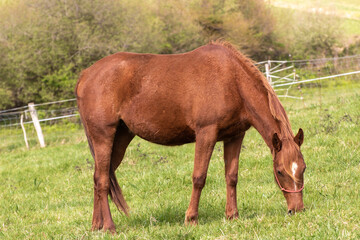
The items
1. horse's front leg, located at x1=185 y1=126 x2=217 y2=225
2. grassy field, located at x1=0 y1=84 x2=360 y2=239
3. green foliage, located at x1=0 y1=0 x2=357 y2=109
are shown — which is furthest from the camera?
green foliage, located at x1=0 y1=0 x2=357 y2=109

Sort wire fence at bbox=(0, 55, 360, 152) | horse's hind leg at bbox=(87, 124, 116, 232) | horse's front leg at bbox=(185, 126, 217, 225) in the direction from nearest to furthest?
horse's front leg at bbox=(185, 126, 217, 225), horse's hind leg at bbox=(87, 124, 116, 232), wire fence at bbox=(0, 55, 360, 152)

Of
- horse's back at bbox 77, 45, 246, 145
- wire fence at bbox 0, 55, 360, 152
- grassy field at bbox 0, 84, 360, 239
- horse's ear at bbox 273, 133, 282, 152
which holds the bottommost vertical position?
wire fence at bbox 0, 55, 360, 152

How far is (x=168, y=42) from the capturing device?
1287 inches

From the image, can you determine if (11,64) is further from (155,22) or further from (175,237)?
(175,237)

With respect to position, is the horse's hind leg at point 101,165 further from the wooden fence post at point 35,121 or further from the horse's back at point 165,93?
the wooden fence post at point 35,121

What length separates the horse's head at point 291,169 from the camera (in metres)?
4.56

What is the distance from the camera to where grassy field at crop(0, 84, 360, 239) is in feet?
14.0

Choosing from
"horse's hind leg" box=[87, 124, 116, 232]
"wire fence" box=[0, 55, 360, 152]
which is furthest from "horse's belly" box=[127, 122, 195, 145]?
"wire fence" box=[0, 55, 360, 152]

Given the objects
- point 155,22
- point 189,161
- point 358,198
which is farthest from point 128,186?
point 155,22

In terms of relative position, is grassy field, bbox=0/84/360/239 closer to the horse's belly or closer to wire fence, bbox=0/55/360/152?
the horse's belly

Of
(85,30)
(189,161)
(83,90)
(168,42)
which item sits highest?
(83,90)

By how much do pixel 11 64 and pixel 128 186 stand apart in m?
20.8

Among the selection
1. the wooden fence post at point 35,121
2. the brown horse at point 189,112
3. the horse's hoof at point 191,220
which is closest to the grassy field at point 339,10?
the wooden fence post at point 35,121

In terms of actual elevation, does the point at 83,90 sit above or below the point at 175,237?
above
